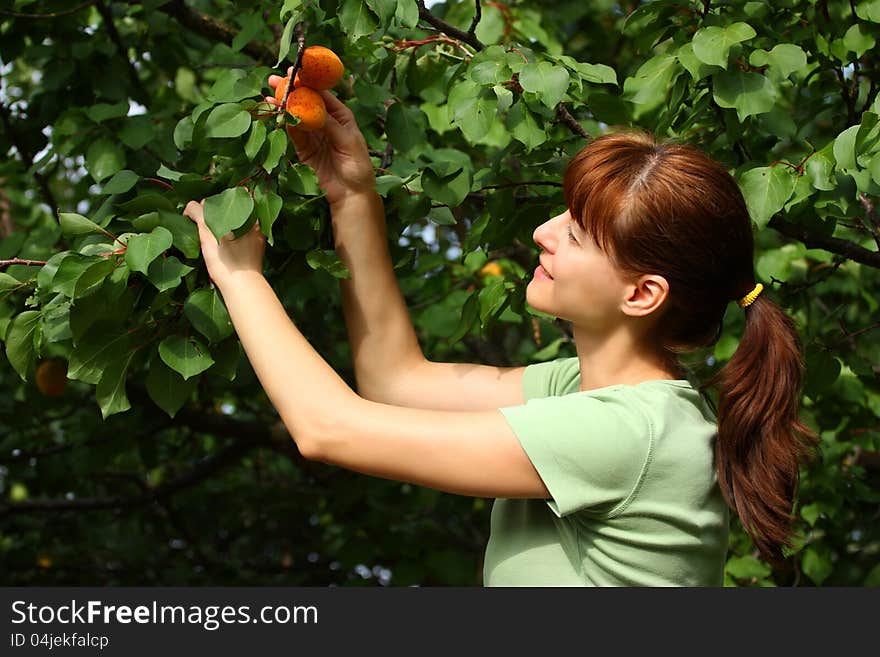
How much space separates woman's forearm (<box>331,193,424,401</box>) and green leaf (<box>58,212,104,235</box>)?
1.42ft

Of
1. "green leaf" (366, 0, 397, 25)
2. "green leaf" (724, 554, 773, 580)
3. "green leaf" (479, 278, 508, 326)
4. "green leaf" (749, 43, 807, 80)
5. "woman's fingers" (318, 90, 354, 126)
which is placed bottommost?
"green leaf" (724, 554, 773, 580)

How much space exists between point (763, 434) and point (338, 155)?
2.94ft

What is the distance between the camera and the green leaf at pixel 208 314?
175cm

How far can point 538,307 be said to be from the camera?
5.82 feet

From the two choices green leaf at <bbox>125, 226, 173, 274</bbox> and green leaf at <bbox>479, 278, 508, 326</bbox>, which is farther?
green leaf at <bbox>479, 278, 508, 326</bbox>

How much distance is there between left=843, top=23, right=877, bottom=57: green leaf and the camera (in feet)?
7.08

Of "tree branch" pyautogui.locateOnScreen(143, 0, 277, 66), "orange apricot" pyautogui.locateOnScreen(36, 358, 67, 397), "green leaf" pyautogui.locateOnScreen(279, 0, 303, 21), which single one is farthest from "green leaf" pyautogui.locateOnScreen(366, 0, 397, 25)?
"orange apricot" pyautogui.locateOnScreen(36, 358, 67, 397)

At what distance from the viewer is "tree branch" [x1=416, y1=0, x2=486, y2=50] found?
197 cm

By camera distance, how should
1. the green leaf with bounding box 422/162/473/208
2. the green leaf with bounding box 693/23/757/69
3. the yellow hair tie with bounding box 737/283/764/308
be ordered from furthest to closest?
1. the green leaf with bounding box 422/162/473/208
2. the green leaf with bounding box 693/23/757/69
3. the yellow hair tie with bounding box 737/283/764/308

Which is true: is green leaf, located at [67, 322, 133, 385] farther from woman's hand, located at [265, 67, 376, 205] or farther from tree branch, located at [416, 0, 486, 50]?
tree branch, located at [416, 0, 486, 50]

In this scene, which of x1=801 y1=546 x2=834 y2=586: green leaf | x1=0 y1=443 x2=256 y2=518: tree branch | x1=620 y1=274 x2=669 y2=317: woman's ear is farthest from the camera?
x1=0 y1=443 x2=256 y2=518: tree branch

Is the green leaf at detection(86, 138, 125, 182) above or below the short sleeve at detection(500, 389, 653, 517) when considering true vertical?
below

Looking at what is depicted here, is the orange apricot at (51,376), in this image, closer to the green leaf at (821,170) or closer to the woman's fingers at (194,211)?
the woman's fingers at (194,211)

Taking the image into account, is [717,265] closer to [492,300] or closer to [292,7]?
[492,300]
